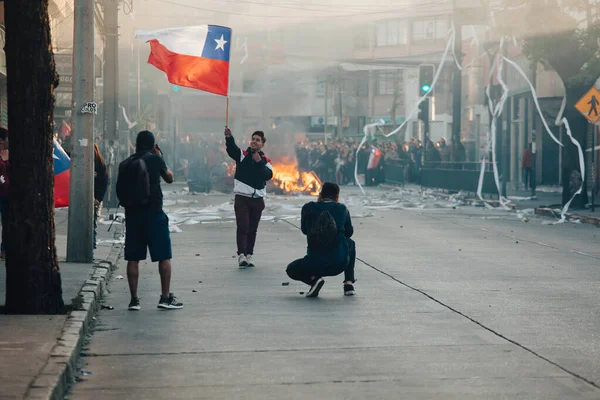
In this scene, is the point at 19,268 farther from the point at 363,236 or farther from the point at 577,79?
the point at 577,79

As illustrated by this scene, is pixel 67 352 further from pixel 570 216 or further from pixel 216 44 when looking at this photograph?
pixel 570 216

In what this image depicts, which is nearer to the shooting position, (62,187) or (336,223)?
(336,223)

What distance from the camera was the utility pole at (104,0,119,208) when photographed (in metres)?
24.3

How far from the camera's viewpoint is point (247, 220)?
14375 millimetres

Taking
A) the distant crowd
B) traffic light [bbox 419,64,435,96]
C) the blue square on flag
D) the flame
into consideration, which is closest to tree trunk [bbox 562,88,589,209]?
traffic light [bbox 419,64,435,96]

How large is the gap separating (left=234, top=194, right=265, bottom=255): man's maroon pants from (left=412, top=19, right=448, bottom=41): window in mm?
84372

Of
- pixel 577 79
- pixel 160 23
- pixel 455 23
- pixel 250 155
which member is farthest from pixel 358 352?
pixel 160 23

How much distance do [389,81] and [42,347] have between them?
→ 90.0m

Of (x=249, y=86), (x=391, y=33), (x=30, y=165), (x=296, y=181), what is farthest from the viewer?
(x=391, y=33)

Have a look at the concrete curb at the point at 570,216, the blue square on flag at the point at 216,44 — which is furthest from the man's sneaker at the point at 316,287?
the concrete curb at the point at 570,216

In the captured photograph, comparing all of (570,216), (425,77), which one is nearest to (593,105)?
(570,216)

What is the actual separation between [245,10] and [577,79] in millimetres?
27821

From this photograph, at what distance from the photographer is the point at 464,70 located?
64.0 m

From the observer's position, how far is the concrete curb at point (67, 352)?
617 cm
